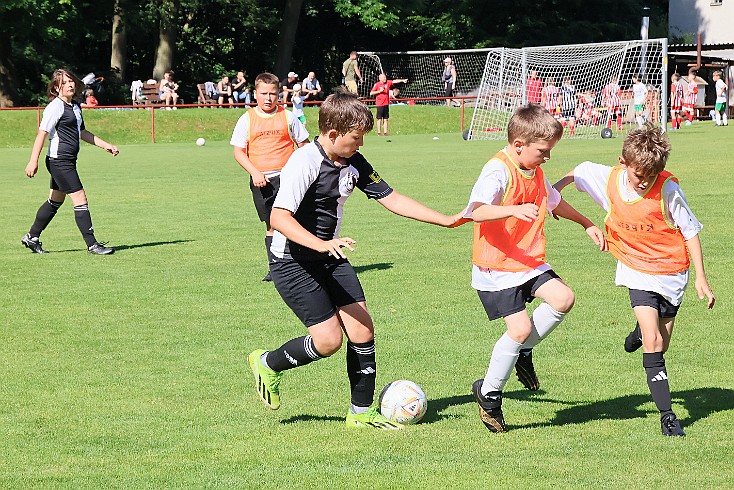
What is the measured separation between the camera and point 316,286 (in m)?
5.52

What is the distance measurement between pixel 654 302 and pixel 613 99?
28.4m

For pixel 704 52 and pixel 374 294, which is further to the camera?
pixel 704 52

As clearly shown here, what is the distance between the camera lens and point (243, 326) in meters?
8.19

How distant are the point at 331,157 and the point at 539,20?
46880mm

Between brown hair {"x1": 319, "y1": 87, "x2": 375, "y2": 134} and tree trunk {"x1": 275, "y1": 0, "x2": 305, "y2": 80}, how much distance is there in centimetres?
4091

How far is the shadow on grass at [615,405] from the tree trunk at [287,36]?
40.6 metres

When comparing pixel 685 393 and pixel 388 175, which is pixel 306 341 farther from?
pixel 388 175

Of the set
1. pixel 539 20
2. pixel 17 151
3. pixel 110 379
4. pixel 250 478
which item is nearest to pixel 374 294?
pixel 110 379

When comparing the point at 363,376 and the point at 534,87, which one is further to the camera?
the point at 534,87

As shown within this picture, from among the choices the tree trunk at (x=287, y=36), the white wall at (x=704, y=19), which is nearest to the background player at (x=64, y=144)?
the tree trunk at (x=287, y=36)

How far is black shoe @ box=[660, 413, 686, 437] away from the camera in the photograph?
17.3 feet

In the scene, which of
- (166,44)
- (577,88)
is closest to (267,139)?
(577,88)

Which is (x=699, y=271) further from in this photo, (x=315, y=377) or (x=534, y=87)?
(x=534, y=87)

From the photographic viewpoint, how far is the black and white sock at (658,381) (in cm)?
535
